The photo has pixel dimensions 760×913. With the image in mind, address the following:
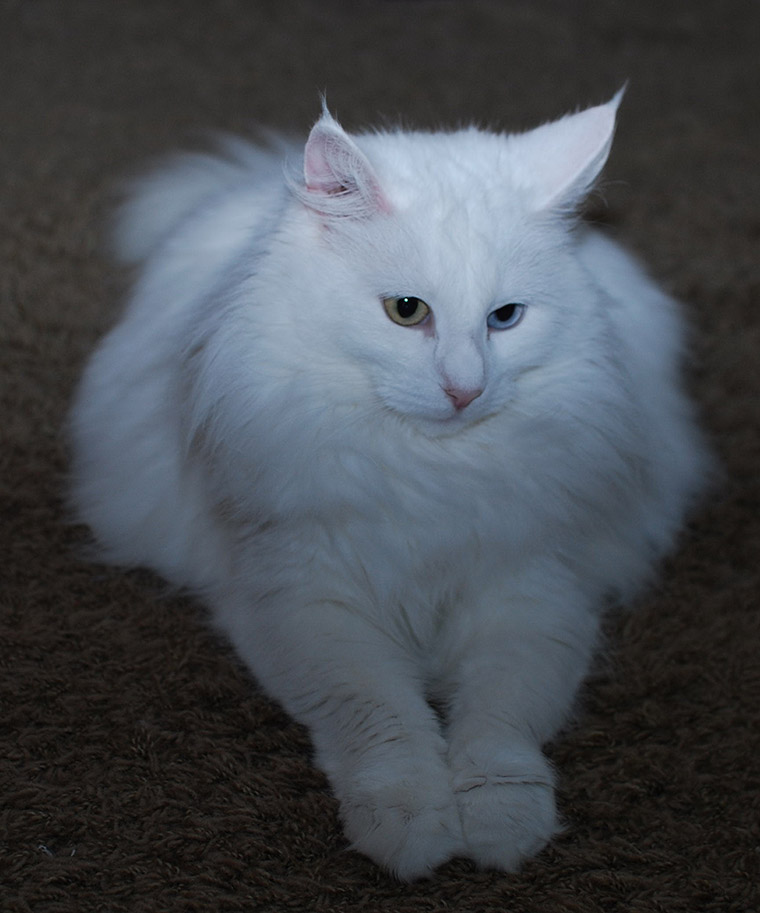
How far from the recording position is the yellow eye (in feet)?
5.07

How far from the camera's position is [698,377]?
2629 mm

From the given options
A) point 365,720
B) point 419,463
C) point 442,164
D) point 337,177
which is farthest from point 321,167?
point 365,720

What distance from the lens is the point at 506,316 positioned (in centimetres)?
162

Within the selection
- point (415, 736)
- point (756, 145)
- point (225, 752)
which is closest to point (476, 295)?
point (415, 736)

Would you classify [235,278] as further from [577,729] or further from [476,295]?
[577,729]

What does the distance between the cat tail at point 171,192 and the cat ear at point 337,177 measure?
3.10ft

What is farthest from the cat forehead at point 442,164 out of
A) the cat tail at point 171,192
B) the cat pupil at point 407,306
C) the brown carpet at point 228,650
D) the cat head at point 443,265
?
the cat tail at point 171,192

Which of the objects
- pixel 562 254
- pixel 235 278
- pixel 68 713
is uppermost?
pixel 562 254

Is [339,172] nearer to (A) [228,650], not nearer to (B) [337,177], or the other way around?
(B) [337,177]

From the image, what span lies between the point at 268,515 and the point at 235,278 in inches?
15.4

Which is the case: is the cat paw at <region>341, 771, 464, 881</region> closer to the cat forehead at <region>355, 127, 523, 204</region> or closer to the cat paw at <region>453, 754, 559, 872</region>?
the cat paw at <region>453, 754, 559, 872</region>

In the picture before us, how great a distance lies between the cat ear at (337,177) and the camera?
4.92ft

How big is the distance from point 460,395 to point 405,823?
1.99 feet

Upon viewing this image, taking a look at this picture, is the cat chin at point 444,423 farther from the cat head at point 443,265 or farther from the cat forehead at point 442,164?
the cat forehead at point 442,164
